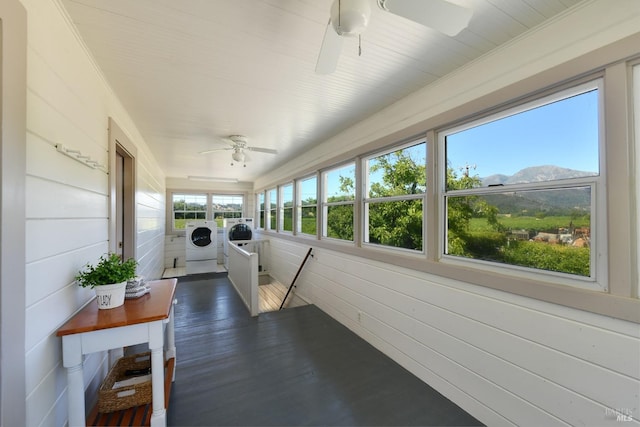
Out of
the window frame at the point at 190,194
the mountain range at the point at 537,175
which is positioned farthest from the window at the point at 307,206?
the window frame at the point at 190,194

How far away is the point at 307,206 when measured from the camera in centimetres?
466

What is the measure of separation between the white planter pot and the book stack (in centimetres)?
17

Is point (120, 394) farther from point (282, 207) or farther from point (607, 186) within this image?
point (282, 207)

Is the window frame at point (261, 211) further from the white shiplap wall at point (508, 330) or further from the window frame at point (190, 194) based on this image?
the white shiplap wall at point (508, 330)

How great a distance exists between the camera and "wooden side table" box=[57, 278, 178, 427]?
1.30m

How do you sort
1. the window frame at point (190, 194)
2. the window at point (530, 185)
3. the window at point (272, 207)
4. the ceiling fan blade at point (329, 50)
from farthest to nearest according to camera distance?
the window frame at point (190, 194) → the window at point (272, 207) → the window at point (530, 185) → the ceiling fan blade at point (329, 50)

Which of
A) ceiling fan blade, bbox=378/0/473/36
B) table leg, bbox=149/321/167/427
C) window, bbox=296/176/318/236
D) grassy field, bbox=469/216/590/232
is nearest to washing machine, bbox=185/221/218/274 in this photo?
window, bbox=296/176/318/236

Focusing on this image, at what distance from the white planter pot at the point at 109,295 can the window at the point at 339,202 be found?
97.0 inches

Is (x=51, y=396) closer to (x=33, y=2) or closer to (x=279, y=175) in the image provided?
(x=33, y=2)

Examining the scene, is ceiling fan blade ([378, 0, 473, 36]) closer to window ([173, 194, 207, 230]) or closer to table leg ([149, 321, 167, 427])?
table leg ([149, 321, 167, 427])

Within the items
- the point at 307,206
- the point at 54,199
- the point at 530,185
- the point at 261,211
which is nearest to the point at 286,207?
the point at 307,206

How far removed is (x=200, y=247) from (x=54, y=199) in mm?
5527

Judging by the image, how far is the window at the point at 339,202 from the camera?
3430 millimetres

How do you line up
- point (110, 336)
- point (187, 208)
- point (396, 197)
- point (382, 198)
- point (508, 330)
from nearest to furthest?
point (110, 336)
point (508, 330)
point (396, 197)
point (382, 198)
point (187, 208)
